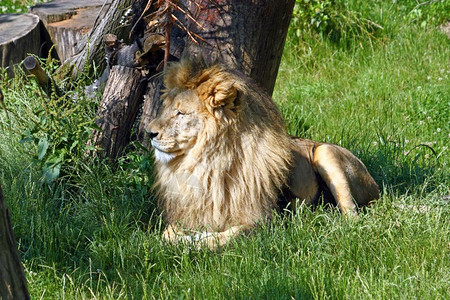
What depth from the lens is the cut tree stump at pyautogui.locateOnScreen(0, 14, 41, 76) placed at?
23.6 ft

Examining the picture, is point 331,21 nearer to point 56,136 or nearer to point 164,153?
point 56,136

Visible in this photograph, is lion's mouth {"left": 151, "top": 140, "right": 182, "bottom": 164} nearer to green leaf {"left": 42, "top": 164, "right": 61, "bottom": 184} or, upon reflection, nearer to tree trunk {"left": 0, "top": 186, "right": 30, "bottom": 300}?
green leaf {"left": 42, "top": 164, "right": 61, "bottom": 184}

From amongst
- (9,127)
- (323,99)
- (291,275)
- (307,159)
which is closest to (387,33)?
(323,99)

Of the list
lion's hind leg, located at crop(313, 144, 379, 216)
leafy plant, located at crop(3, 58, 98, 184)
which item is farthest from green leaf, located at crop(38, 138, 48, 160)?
lion's hind leg, located at crop(313, 144, 379, 216)

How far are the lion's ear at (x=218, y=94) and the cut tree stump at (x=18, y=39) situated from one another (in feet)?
10.5

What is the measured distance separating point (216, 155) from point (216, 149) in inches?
1.5

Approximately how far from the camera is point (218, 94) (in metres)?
4.38

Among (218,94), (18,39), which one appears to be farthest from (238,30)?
(18,39)

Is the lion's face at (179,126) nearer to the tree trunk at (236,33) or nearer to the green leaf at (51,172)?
the tree trunk at (236,33)

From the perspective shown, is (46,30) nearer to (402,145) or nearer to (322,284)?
(402,145)

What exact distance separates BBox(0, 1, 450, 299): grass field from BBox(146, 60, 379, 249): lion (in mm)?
171

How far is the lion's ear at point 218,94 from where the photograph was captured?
173 inches

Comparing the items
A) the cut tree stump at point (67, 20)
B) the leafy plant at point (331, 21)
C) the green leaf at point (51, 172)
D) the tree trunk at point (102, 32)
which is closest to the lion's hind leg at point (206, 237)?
the green leaf at point (51, 172)

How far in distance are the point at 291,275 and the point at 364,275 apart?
39 cm
